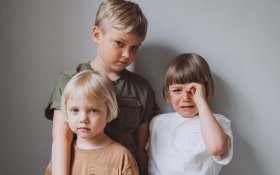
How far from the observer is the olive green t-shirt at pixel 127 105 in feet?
3.53

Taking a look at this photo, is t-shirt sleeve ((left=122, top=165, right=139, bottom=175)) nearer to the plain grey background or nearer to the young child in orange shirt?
the young child in orange shirt

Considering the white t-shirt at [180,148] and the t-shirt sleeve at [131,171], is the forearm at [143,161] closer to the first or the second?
the white t-shirt at [180,148]

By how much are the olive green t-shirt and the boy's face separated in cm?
10

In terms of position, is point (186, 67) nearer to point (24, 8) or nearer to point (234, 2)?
point (234, 2)

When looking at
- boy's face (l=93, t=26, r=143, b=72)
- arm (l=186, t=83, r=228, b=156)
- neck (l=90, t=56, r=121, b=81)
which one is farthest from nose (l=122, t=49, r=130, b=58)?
arm (l=186, t=83, r=228, b=156)

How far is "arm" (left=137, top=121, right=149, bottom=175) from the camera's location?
1188 mm

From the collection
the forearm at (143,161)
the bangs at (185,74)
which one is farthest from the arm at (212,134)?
the forearm at (143,161)

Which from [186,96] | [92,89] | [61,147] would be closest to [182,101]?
[186,96]

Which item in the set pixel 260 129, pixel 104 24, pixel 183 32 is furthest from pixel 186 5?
pixel 260 129

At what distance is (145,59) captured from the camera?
1.25m

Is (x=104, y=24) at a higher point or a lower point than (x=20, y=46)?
higher

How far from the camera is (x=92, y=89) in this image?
866 millimetres

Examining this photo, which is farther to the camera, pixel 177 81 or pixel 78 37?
pixel 78 37

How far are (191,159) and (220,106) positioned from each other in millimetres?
327
